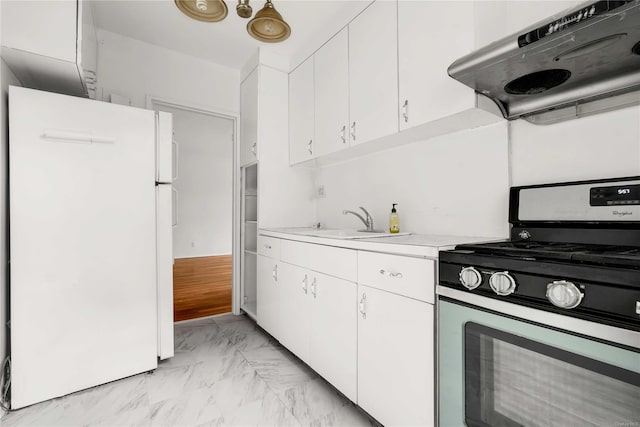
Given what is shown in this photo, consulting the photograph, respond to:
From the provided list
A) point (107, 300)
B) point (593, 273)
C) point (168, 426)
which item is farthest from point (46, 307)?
point (593, 273)

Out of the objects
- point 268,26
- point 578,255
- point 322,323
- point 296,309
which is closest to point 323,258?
point 322,323

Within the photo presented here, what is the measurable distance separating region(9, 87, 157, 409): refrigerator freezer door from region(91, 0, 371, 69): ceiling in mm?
1045

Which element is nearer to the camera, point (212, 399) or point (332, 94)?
point (212, 399)

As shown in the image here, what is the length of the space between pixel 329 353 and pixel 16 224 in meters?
1.86

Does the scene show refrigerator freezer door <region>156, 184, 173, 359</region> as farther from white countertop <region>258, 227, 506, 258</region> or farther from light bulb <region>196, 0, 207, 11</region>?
light bulb <region>196, 0, 207, 11</region>

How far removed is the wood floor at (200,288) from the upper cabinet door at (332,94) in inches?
85.7

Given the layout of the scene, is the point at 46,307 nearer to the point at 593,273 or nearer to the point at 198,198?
the point at 593,273

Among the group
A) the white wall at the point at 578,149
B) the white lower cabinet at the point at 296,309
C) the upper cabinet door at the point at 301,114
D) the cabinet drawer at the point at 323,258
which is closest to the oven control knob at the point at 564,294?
the white wall at the point at 578,149

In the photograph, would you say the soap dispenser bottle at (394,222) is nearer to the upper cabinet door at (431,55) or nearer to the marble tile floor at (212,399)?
the upper cabinet door at (431,55)

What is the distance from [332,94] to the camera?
2.30 meters

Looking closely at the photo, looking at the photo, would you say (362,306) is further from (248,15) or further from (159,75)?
(159,75)

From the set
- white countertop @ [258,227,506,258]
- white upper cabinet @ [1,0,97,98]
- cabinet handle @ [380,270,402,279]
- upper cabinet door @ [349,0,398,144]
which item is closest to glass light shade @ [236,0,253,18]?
upper cabinet door @ [349,0,398,144]

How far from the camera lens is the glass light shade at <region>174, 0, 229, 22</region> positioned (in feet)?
4.37

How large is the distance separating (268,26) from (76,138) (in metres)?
1.29
